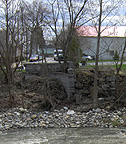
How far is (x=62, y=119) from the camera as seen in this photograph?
9.44 m

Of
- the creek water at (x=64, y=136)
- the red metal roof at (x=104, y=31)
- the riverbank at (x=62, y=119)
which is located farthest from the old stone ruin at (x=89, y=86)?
the creek water at (x=64, y=136)

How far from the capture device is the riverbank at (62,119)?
898 cm

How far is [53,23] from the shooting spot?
47.6ft

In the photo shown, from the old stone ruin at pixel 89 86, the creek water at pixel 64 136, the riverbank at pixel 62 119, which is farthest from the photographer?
the old stone ruin at pixel 89 86

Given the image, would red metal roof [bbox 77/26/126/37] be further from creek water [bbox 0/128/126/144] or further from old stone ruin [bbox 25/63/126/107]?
creek water [bbox 0/128/126/144]

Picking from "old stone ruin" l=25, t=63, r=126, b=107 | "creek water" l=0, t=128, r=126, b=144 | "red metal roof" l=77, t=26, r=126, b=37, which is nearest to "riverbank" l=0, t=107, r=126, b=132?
"creek water" l=0, t=128, r=126, b=144

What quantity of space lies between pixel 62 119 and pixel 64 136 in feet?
5.38

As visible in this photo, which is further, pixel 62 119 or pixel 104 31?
pixel 104 31

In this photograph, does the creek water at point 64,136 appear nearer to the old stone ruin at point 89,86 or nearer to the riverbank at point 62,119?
the riverbank at point 62,119

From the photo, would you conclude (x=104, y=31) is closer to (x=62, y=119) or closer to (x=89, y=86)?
(x=89, y=86)

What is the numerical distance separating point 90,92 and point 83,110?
168cm

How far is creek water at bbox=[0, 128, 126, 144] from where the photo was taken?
7302mm

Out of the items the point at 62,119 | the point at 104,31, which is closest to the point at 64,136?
the point at 62,119

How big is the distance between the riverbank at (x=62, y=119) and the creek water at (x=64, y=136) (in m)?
0.40
